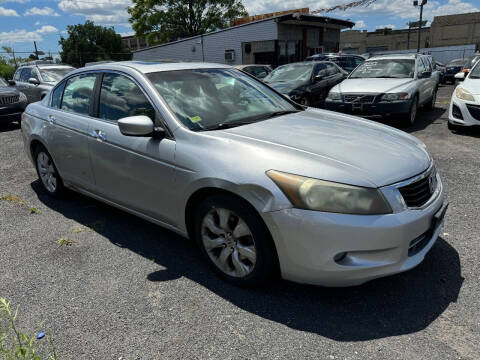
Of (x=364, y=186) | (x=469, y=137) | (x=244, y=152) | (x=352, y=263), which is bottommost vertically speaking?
(x=469, y=137)

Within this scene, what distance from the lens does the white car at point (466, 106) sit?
707 centimetres

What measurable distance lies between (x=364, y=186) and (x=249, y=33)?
28.5 meters

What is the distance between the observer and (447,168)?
5.53 m

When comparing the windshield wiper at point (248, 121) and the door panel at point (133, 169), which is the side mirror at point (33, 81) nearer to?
the door panel at point (133, 169)

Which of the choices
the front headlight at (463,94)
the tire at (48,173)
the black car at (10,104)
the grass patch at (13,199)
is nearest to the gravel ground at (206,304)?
the tire at (48,173)

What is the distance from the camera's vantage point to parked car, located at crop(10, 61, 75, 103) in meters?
11.7

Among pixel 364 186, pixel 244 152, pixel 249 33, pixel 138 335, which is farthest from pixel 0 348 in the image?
pixel 249 33

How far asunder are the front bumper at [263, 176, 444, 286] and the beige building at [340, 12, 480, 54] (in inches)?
2454

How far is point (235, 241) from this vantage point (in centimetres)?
277

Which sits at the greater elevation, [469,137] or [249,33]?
[249,33]

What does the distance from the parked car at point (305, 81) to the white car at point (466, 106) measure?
348 centimetres

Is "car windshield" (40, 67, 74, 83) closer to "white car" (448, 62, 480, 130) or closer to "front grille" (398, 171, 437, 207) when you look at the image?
"white car" (448, 62, 480, 130)

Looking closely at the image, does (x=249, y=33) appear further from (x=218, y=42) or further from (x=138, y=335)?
(x=138, y=335)

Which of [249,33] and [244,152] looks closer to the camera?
[244,152]
